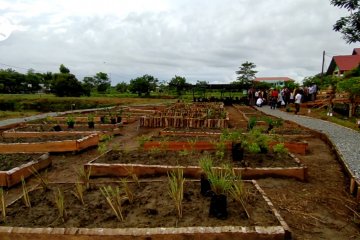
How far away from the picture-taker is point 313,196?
4.27m

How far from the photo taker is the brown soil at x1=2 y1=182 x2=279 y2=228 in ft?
10.0

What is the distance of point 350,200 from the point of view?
4.18m

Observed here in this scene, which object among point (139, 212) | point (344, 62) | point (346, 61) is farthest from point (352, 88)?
point (346, 61)

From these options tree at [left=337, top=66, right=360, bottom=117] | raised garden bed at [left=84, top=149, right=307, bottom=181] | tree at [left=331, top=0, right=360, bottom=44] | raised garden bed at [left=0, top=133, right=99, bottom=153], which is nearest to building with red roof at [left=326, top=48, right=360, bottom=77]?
tree at [left=337, top=66, right=360, bottom=117]

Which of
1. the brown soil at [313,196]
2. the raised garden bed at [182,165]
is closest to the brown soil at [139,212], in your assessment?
the brown soil at [313,196]

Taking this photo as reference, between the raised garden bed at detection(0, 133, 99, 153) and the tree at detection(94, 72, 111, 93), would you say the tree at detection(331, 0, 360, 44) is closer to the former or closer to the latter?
the raised garden bed at detection(0, 133, 99, 153)

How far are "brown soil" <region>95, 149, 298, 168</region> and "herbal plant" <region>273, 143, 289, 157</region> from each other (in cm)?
11

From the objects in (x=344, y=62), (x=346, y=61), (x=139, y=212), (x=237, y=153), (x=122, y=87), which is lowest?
(x=139, y=212)

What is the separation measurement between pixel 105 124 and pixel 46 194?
23.0 feet

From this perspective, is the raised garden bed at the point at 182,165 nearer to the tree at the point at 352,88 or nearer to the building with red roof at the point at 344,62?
the tree at the point at 352,88

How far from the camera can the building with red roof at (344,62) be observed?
99.7 feet

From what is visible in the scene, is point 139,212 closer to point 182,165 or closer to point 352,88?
point 182,165

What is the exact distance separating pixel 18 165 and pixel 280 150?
15.7ft

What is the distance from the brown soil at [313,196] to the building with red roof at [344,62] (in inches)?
1092
